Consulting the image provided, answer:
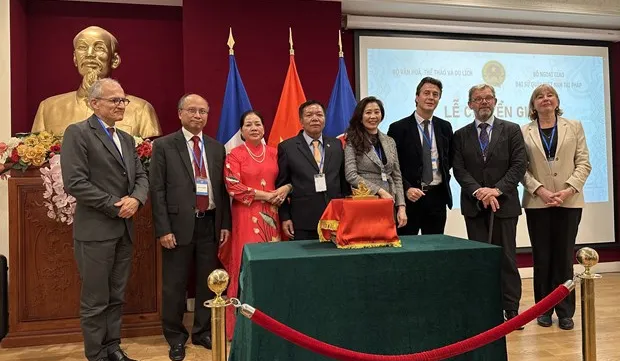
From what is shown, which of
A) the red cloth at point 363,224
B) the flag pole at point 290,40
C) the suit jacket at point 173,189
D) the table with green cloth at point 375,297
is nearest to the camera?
the table with green cloth at point 375,297

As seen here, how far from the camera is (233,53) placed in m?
3.98

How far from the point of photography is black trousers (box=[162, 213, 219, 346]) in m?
2.83

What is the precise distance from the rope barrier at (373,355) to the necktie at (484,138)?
60.6 inches

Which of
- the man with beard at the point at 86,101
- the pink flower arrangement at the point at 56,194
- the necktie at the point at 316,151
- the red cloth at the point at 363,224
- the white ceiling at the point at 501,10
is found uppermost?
the white ceiling at the point at 501,10

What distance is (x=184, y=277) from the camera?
2861mm

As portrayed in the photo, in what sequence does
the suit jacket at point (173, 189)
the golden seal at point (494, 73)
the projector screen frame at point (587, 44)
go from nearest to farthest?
1. the suit jacket at point (173, 189)
2. the projector screen frame at point (587, 44)
3. the golden seal at point (494, 73)

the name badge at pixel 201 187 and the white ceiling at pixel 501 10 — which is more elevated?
the white ceiling at pixel 501 10

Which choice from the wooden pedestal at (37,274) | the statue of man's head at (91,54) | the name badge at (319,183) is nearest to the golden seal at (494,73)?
the name badge at (319,183)

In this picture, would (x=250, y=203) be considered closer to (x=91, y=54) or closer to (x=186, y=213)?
(x=186, y=213)

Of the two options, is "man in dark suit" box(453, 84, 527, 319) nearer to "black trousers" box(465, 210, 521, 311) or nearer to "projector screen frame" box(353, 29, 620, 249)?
"black trousers" box(465, 210, 521, 311)

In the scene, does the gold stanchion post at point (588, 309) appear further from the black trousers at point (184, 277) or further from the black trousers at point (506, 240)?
the black trousers at point (184, 277)

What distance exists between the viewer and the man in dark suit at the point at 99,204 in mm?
2410

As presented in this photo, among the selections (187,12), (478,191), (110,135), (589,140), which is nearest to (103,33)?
(187,12)

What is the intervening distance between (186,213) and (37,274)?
1.19 meters
